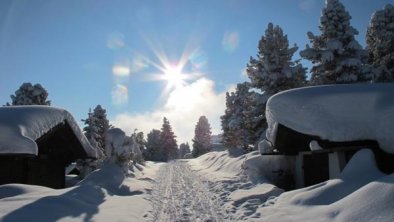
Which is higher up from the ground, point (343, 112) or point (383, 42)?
point (383, 42)

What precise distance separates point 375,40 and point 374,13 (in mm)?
2177

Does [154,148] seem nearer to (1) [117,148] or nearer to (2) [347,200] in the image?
(1) [117,148]

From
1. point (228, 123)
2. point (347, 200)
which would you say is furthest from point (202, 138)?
point (347, 200)

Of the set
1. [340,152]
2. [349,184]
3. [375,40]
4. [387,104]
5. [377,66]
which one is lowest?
[349,184]

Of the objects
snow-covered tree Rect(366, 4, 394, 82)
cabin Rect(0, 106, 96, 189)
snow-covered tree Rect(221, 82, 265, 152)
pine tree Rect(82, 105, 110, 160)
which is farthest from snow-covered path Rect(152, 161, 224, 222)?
pine tree Rect(82, 105, 110, 160)

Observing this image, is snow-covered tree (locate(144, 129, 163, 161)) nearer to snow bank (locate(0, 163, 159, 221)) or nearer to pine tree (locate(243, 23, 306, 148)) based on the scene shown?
pine tree (locate(243, 23, 306, 148))

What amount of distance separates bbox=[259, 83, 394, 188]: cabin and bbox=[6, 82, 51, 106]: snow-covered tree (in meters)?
29.7

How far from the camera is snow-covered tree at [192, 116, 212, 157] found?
7919 centimetres

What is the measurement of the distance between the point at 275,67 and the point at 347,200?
18.9m

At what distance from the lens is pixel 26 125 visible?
14680 millimetres

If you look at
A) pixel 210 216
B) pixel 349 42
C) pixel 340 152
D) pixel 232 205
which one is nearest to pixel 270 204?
pixel 232 205

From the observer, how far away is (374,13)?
96.4 feet

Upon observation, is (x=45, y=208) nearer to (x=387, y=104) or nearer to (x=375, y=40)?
(x=387, y=104)

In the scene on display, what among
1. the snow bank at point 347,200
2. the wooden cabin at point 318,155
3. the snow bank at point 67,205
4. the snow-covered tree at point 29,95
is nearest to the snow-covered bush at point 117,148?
the snow bank at point 67,205
